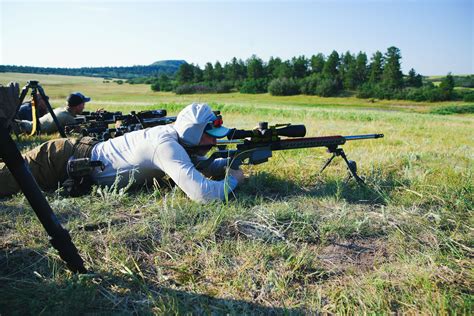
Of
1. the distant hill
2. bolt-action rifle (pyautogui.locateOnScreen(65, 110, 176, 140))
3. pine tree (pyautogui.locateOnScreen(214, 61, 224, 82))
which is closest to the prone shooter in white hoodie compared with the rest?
bolt-action rifle (pyautogui.locateOnScreen(65, 110, 176, 140))

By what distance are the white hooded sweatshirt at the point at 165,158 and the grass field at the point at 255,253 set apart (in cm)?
20

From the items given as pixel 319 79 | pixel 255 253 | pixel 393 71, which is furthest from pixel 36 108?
pixel 393 71

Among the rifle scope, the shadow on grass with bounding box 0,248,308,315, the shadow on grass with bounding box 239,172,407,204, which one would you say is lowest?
the shadow on grass with bounding box 0,248,308,315

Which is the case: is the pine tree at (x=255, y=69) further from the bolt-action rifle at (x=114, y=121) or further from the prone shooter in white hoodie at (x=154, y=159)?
the prone shooter in white hoodie at (x=154, y=159)

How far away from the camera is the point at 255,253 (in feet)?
9.71

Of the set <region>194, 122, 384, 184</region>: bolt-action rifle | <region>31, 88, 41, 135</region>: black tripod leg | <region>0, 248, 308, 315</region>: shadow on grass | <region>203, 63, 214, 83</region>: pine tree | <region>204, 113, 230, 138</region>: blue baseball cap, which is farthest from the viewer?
<region>203, 63, 214, 83</region>: pine tree

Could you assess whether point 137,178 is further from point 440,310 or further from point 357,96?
point 357,96

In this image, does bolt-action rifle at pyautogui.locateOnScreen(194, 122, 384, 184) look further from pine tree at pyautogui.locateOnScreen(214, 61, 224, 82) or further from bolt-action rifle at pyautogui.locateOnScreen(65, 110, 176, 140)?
pine tree at pyautogui.locateOnScreen(214, 61, 224, 82)

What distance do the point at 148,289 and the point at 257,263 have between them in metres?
0.81

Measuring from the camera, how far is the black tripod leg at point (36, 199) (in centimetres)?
228

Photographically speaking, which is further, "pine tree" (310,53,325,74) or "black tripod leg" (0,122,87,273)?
"pine tree" (310,53,325,74)

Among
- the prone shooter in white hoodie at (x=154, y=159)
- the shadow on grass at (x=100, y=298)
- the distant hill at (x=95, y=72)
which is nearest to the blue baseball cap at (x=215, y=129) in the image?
the prone shooter in white hoodie at (x=154, y=159)

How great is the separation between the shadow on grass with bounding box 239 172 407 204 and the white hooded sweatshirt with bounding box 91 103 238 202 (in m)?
0.49

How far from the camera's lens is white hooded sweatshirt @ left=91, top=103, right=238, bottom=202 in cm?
398
